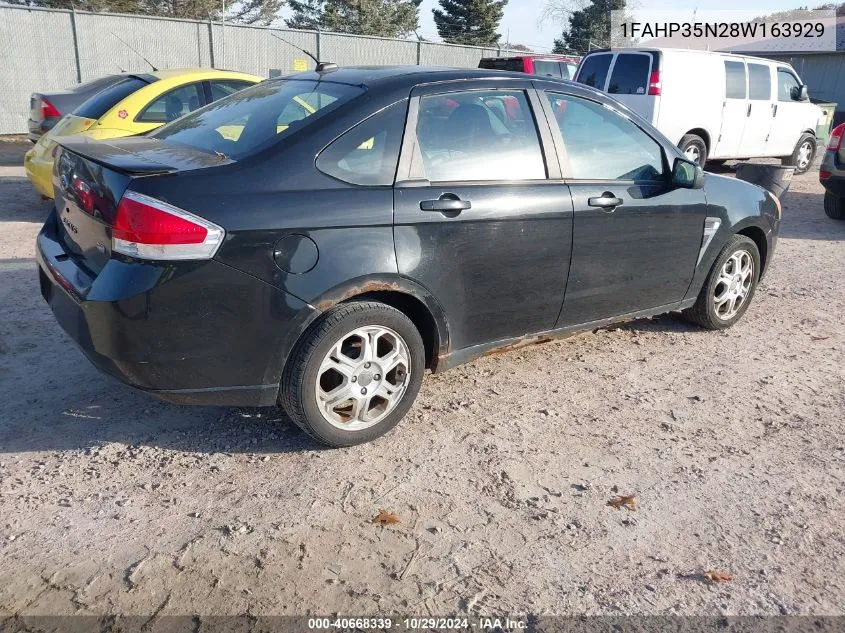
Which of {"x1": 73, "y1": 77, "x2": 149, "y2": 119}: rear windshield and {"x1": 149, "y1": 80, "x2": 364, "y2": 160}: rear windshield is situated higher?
{"x1": 149, "y1": 80, "x2": 364, "y2": 160}: rear windshield

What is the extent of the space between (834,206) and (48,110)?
33.6 ft

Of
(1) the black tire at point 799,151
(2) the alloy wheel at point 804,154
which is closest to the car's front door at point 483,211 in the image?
(1) the black tire at point 799,151

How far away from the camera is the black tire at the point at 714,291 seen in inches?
202

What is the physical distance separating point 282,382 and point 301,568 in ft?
2.97

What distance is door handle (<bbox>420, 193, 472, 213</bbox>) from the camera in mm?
3592

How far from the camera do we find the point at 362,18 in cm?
3938

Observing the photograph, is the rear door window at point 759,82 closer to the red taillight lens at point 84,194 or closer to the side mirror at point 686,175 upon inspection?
the side mirror at point 686,175

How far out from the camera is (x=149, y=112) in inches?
318

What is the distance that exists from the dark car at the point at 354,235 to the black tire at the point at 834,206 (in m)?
6.60

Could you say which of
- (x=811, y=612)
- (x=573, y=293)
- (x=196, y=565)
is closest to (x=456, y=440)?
(x=573, y=293)

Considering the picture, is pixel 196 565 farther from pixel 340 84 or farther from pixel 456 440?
pixel 340 84

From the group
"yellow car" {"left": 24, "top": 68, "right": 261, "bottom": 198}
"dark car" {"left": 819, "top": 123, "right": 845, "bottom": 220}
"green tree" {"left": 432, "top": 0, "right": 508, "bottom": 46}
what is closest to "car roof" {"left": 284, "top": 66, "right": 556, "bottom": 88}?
"yellow car" {"left": 24, "top": 68, "right": 261, "bottom": 198}

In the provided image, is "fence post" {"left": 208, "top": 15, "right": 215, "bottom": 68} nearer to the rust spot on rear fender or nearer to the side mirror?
the side mirror

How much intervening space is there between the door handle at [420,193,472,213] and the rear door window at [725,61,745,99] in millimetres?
10460
